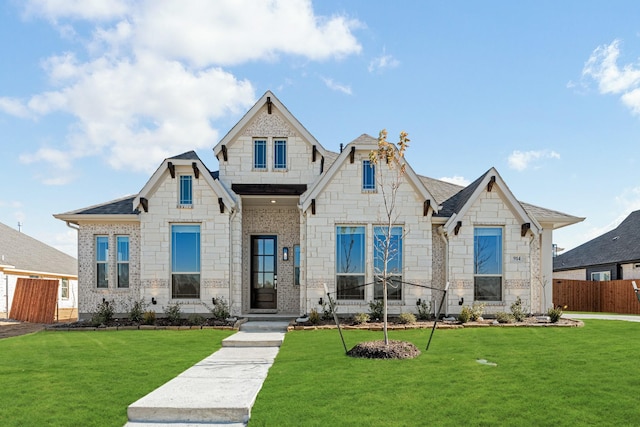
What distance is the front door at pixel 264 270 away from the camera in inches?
655

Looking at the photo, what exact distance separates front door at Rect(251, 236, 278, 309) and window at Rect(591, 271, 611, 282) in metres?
22.4

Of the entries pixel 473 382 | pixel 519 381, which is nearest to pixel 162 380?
pixel 473 382

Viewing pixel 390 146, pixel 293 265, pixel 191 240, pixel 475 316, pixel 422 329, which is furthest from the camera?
pixel 293 265

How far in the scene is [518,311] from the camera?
14.2 m

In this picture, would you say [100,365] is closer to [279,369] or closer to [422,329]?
[279,369]

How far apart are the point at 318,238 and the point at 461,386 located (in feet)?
27.5

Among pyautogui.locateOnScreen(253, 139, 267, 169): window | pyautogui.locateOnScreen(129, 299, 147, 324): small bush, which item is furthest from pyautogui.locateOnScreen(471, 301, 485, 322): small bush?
pyautogui.locateOnScreen(129, 299, 147, 324): small bush

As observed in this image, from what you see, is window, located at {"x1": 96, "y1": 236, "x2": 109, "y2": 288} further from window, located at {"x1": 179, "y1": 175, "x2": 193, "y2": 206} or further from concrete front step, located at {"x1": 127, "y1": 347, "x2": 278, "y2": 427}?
concrete front step, located at {"x1": 127, "y1": 347, "x2": 278, "y2": 427}

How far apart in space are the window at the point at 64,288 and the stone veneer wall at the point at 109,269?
16.4 m

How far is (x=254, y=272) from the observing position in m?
16.7

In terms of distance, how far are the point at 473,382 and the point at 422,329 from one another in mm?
6031

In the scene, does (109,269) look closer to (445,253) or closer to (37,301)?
(37,301)

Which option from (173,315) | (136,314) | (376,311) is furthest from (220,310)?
(376,311)

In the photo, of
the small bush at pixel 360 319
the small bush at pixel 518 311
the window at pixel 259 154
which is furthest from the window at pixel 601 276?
the window at pixel 259 154
